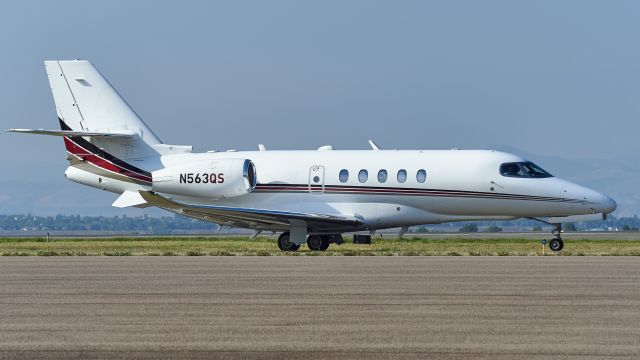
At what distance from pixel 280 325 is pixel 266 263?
40.8 feet

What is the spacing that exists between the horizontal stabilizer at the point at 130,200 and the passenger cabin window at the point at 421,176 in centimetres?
946

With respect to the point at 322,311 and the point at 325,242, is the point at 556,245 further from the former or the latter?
the point at 322,311

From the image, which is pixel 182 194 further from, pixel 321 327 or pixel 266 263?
pixel 321 327

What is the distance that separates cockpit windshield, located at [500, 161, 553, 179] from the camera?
35.7 m

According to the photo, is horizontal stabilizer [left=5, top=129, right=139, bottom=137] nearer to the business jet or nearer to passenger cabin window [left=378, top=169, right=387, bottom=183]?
the business jet

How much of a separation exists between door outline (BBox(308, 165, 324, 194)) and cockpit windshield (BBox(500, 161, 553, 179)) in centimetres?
597

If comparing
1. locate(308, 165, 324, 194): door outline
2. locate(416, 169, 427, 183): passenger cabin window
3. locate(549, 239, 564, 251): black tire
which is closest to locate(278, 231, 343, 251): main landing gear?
locate(308, 165, 324, 194): door outline

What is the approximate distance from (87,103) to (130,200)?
390 centimetres

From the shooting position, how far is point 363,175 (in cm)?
3700

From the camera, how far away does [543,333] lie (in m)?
13.7

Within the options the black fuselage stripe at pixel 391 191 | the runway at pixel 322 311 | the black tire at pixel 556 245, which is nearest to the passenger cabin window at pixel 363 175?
the black fuselage stripe at pixel 391 191

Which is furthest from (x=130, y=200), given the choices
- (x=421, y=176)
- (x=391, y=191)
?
(x=421, y=176)

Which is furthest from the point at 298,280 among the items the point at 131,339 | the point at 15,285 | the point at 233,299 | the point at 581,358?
the point at 581,358

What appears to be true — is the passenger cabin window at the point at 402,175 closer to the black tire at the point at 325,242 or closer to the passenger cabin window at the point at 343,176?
the passenger cabin window at the point at 343,176
